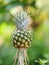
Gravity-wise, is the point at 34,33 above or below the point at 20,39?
above

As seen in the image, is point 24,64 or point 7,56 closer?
point 24,64

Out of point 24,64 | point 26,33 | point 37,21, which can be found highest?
point 37,21

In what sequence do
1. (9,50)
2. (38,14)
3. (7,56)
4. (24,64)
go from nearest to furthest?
(24,64) → (7,56) → (9,50) → (38,14)

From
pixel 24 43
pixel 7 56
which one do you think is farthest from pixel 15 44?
pixel 7 56

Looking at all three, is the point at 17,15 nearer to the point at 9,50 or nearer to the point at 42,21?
the point at 9,50

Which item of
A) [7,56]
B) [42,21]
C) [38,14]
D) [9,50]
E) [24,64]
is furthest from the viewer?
[42,21]

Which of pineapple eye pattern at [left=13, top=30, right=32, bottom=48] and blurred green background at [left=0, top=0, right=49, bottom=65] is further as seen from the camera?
blurred green background at [left=0, top=0, right=49, bottom=65]

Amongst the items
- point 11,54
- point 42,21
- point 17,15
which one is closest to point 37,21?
point 42,21

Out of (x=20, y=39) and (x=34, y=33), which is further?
(x=34, y=33)

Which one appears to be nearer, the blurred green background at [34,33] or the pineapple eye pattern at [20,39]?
the pineapple eye pattern at [20,39]

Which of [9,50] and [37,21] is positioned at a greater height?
[37,21]
